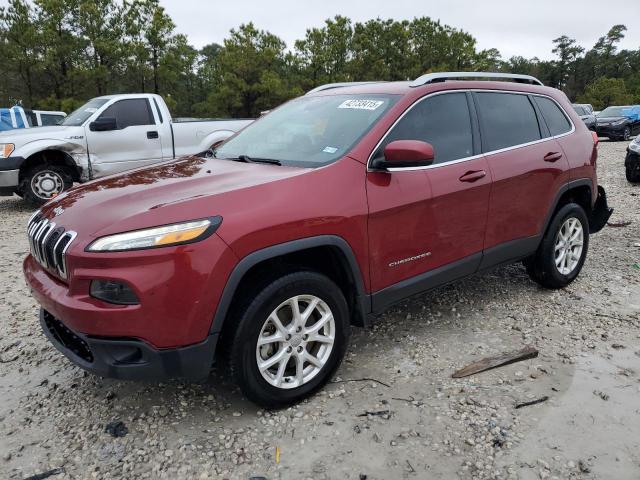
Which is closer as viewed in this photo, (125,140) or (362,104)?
(362,104)

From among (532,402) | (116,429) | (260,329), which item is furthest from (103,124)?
(532,402)

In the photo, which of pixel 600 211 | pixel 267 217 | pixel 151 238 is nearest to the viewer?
pixel 151 238

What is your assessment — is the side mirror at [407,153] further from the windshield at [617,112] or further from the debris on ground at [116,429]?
the windshield at [617,112]

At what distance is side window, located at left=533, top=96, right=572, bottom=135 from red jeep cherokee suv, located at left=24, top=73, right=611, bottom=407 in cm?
10

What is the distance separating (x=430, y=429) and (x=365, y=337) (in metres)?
1.07

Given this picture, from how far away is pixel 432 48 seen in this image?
113ft

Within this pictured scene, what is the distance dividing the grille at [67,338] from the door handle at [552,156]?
3458 millimetres

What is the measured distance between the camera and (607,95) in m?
50.0

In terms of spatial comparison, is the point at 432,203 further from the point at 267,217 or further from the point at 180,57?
the point at 180,57

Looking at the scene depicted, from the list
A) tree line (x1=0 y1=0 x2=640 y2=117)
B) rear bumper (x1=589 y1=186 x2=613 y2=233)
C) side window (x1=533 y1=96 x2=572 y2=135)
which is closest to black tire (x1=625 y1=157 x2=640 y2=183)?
rear bumper (x1=589 y1=186 x2=613 y2=233)

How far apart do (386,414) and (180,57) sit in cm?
2683

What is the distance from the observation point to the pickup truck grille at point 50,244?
2377 millimetres

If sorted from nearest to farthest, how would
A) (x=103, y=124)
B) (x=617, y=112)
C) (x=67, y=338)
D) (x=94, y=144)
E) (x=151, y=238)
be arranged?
(x=151, y=238) → (x=67, y=338) → (x=103, y=124) → (x=94, y=144) → (x=617, y=112)

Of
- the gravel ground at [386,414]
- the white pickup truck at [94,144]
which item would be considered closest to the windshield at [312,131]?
the gravel ground at [386,414]
